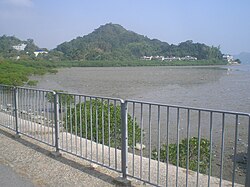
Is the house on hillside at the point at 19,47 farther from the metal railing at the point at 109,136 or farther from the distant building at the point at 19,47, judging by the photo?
the metal railing at the point at 109,136

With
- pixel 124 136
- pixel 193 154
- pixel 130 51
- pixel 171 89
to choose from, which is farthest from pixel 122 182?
pixel 130 51

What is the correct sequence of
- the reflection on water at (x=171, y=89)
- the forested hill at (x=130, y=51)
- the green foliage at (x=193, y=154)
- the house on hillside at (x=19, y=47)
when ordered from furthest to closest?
the house on hillside at (x=19, y=47), the forested hill at (x=130, y=51), the reflection on water at (x=171, y=89), the green foliage at (x=193, y=154)

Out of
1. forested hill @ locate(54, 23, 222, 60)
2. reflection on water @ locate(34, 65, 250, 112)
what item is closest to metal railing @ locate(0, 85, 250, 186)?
reflection on water @ locate(34, 65, 250, 112)

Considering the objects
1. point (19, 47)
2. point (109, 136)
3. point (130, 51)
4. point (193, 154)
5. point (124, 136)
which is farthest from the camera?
point (19, 47)

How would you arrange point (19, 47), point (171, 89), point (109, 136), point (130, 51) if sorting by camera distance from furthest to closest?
1. point (19, 47)
2. point (130, 51)
3. point (171, 89)
4. point (109, 136)

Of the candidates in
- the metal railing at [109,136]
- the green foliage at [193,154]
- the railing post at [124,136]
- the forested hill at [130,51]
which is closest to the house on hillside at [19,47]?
the forested hill at [130,51]

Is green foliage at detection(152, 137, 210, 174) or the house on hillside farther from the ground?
the house on hillside

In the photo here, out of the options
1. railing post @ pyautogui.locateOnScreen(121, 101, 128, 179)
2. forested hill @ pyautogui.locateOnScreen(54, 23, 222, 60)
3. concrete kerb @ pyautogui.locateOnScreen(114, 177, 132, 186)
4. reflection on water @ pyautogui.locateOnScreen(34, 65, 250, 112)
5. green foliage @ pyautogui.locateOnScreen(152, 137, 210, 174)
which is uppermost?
forested hill @ pyautogui.locateOnScreen(54, 23, 222, 60)

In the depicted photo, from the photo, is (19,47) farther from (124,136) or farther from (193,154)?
(124,136)

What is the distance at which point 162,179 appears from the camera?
454 cm

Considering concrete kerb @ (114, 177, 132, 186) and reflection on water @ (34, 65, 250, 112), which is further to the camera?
reflection on water @ (34, 65, 250, 112)

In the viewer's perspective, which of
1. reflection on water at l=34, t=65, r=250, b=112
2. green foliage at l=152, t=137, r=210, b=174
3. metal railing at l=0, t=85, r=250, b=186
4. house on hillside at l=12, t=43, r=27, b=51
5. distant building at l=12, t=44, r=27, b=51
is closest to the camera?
metal railing at l=0, t=85, r=250, b=186

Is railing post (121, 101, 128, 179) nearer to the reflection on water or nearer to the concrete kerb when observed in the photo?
the concrete kerb

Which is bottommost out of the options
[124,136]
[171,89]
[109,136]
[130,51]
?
[171,89]
